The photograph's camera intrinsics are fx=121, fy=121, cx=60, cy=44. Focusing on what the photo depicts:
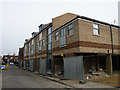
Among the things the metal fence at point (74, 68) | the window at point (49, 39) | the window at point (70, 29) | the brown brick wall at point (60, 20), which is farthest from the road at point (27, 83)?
the brown brick wall at point (60, 20)

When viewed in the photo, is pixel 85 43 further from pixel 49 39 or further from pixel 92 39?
pixel 49 39

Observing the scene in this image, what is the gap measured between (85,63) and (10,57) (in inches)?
4545

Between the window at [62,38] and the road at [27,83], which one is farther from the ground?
the window at [62,38]

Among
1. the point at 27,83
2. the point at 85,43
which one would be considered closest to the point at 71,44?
the point at 85,43

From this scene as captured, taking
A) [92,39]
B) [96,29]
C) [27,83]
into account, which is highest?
[96,29]

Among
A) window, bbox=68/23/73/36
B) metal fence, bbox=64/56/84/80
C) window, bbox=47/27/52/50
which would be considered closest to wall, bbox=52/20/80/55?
window, bbox=68/23/73/36

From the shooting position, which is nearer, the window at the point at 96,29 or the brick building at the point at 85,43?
the brick building at the point at 85,43

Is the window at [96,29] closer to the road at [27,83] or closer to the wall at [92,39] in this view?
the wall at [92,39]

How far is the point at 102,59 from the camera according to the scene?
17.9 metres

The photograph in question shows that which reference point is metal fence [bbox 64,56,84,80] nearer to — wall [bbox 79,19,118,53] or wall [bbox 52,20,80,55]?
wall [bbox 52,20,80,55]

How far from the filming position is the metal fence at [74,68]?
11.9 m

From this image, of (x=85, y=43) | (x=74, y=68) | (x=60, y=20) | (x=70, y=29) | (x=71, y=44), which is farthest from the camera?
(x=60, y=20)

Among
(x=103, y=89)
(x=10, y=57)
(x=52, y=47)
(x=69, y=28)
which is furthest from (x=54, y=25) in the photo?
(x=10, y=57)

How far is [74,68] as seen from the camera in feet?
42.1
